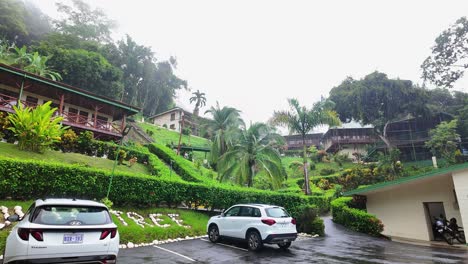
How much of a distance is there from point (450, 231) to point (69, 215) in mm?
16391

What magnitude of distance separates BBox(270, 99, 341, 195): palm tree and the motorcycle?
39.9ft

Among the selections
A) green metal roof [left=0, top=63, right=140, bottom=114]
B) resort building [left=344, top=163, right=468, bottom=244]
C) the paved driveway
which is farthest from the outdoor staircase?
resort building [left=344, top=163, right=468, bottom=244]

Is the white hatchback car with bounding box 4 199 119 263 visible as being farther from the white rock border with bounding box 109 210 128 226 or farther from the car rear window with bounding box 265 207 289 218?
the white rock border with bounding box 109 210 128 226

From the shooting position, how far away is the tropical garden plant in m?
14.8

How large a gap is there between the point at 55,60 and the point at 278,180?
40.0 m

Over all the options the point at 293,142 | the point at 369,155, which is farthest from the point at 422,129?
the point at 293,142

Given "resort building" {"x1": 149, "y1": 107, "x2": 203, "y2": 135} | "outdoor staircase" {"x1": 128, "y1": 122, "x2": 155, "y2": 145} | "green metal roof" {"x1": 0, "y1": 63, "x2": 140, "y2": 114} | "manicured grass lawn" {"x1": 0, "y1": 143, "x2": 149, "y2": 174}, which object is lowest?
"manicured grass lawn" {"x1": 0, "y1": 143, "x2": 149, "y2": 174}

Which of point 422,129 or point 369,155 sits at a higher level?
point 422,129

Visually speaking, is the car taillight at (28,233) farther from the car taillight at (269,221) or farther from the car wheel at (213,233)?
the car wheel at (213,233)

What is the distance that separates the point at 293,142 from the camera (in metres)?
61.4

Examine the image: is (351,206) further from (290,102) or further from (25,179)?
(25,179)

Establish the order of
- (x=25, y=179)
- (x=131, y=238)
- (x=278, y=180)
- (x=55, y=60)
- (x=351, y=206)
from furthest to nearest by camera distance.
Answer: (x=55, y=60), (x=278, y=180), (x=351, y=206), (x=25, y=179), (x=131, y=238)

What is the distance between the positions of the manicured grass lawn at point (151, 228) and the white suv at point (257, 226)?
213 centimetres

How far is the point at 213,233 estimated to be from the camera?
11227 millimetres
